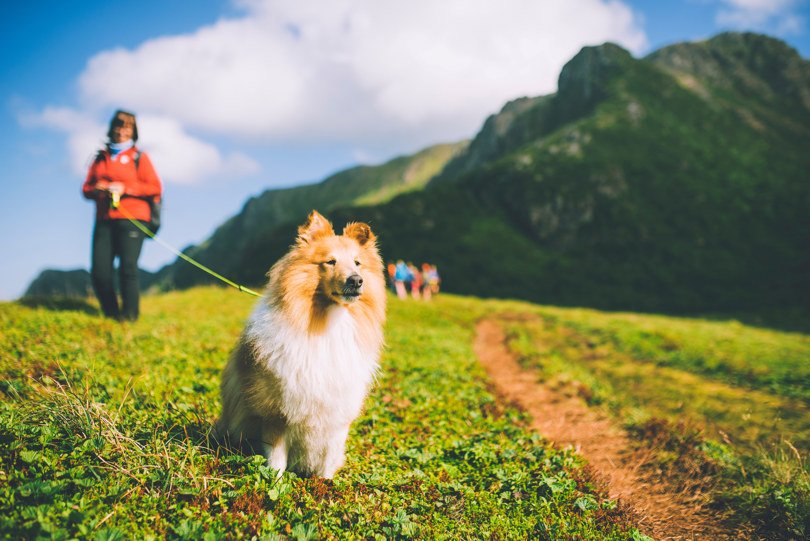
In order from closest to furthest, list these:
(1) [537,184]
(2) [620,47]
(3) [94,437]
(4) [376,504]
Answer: (3) [94,437] → (4) [376,504] → (1) [537,184] → (2) [620,47]

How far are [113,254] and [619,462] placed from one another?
915 centimetres

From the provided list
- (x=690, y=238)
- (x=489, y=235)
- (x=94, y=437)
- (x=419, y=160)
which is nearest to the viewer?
(x=94, y=437)

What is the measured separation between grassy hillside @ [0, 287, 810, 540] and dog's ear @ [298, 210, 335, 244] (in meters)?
2.09

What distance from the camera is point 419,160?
191 m

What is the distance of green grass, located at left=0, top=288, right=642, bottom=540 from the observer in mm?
2887

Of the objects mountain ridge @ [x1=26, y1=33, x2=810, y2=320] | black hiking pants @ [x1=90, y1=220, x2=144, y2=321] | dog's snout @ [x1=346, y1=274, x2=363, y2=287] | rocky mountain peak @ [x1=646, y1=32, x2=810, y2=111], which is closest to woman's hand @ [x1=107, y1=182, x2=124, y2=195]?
black hiking pants @ [x1=90, y1=220, x2=144, y2=321]

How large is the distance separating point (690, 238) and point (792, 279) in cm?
1487

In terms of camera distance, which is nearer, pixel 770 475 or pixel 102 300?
pixel 770 475

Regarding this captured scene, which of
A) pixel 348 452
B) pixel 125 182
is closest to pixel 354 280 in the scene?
pixel 348 452

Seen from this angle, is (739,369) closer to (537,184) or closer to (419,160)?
(537,184)

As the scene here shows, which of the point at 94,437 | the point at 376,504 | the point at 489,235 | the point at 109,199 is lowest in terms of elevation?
the point at 376,504

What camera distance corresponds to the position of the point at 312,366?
11.9 feet

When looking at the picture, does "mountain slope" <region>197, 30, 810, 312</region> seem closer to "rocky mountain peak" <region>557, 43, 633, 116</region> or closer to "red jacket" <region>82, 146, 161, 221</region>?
"rocky mountain peak" <region>557, 43, 633, 116</region>

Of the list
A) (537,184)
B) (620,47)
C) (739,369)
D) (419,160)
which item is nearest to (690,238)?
(537,184)
